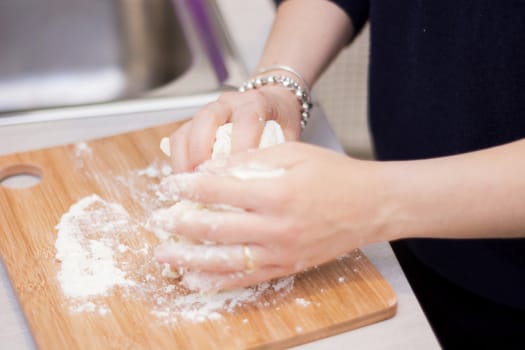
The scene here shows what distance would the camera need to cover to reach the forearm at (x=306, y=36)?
3.36 ft

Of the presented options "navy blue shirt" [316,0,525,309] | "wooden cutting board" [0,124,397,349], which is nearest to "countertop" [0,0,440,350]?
"wooden cutting board" [0,124,397,349]

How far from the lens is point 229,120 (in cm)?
89

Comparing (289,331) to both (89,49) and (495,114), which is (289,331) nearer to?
(495,114)

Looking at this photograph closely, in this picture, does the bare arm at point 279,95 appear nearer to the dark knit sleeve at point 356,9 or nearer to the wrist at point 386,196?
the dark knit sleeve at point 356,9

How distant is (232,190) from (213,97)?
45 cm

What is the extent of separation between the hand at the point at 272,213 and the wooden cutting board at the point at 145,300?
49 millimetres

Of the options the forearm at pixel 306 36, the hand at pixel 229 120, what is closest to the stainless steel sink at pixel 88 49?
the forearm at pixel 306 36

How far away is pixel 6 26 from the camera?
144 centimetres

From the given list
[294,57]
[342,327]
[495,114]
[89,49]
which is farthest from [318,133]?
[89,49]

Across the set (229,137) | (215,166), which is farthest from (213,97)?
(215,166)

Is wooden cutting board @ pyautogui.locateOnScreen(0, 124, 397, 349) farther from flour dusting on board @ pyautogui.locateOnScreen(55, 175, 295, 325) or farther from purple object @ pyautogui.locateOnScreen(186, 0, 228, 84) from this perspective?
purple object @ pyautogui.locateOnScreen(186, 0, 228, 84)

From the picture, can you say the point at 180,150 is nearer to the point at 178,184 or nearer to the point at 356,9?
the point at 178,184

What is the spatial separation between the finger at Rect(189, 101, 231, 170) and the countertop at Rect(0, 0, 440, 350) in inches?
9.4

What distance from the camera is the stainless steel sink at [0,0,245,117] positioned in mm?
1416
